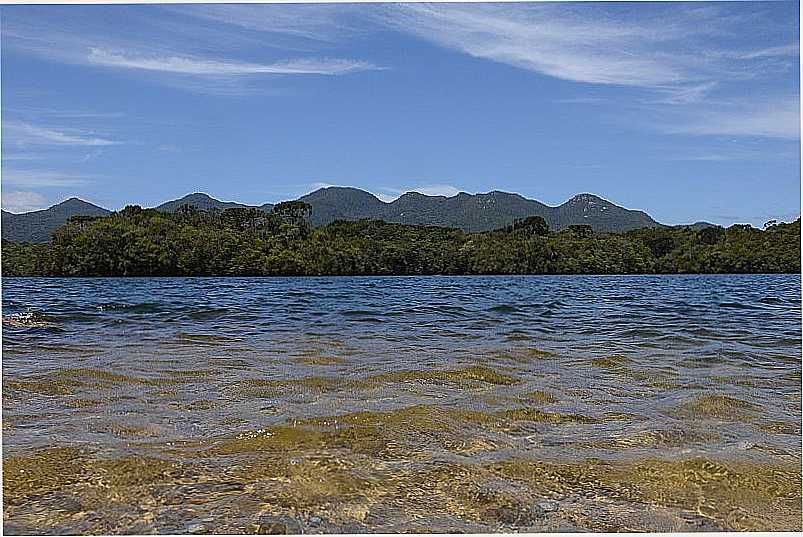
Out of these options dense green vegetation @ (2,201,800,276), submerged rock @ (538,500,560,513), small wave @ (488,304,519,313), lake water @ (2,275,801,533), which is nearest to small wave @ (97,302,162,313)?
lake water @ (2,275,801,533)

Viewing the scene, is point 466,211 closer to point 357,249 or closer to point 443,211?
point 443,211

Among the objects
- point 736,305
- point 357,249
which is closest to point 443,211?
point 357,249

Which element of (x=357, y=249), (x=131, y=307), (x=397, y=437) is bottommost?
(x=131, y=307)

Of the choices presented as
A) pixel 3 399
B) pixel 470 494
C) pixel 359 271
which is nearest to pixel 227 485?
pixel 470 494

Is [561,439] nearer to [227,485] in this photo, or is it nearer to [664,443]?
[664,443]

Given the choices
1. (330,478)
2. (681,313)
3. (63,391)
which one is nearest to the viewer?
(330,478)

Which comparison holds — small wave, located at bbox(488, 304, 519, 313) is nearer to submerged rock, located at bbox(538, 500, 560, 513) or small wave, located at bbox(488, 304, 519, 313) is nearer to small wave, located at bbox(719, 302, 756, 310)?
small wave, located at bbox(719, 302, 756, 310)

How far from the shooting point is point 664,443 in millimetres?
4145

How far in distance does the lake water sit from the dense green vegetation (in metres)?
41.2

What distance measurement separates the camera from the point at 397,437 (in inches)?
167

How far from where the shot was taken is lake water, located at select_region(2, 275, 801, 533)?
302cm

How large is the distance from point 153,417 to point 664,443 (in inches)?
130

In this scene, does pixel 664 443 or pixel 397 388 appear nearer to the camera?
pixel 664 443

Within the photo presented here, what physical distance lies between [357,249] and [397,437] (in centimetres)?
5853
